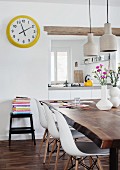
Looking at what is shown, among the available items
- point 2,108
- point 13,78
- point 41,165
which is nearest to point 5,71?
point 13,78

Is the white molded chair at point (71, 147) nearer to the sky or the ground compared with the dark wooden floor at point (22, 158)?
nearer to the sky

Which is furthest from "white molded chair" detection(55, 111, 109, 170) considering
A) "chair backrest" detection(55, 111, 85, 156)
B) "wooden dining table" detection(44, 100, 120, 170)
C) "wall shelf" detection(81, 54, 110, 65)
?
"wall shelf" detection(81, 54, 110, 65)

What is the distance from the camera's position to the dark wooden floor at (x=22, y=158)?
12.1 ft

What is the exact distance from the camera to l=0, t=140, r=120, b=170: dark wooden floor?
145 inches

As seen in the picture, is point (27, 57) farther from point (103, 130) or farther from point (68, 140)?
point (103, 130)

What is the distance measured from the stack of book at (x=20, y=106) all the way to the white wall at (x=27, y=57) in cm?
36

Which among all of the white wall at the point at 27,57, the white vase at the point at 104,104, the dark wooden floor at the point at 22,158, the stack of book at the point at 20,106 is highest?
the white wall at the point at 27,57

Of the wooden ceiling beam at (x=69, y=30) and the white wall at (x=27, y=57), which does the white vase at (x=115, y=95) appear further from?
the wooden ceiling beam at (x=69, y=30)

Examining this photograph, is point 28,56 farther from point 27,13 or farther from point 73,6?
point 73,6

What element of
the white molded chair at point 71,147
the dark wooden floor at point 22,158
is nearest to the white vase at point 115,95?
the dark wooden floor at point 22,158

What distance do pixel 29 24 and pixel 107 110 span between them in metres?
2.66

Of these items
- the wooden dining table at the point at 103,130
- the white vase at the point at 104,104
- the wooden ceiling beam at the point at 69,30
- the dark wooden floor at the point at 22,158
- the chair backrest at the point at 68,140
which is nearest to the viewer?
the wooden dining table at the point at 103,130

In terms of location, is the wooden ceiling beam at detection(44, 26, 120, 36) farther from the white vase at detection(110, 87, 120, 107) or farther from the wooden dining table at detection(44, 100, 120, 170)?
the wooden dining table at detection(44, 100, 120, 170)

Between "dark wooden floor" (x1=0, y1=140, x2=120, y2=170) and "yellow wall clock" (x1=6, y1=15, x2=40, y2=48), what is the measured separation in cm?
184
